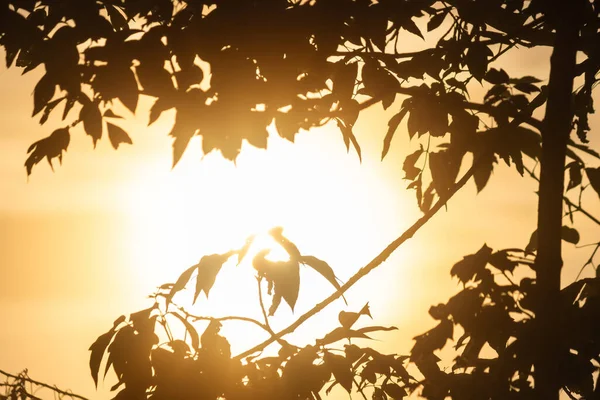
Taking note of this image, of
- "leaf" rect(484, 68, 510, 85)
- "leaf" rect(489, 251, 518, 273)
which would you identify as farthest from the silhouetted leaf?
"leaf" rect(484, 68, 510, 85)

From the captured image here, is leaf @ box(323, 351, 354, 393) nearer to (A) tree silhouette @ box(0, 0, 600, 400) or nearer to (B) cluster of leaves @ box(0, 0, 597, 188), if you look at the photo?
(A) tree silhouette @ box(0, 0, 600, 400)

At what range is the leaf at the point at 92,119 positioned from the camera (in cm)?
234

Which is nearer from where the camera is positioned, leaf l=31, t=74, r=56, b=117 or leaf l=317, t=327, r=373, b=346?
leaf l=31, t=74, r=56, b=117

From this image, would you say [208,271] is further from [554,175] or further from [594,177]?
[594,177]

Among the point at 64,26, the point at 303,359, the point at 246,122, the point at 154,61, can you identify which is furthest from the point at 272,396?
the point at 64,26

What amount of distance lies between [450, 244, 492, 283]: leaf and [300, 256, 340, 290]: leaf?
3.59ft

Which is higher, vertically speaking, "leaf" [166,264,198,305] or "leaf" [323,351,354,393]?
"leaf" [166,264,198,305]

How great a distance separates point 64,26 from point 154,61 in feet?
1.13

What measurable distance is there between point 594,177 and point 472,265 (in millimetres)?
872

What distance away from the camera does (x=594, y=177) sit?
3.73 m

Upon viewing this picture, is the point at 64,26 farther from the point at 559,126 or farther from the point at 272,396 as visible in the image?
the point at 559,126

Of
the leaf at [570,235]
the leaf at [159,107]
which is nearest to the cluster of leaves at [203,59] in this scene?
the leaf at [159,107]

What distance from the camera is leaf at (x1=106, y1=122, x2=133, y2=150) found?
8.28ft

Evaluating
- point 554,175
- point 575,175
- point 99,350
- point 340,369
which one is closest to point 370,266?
point 340,369
